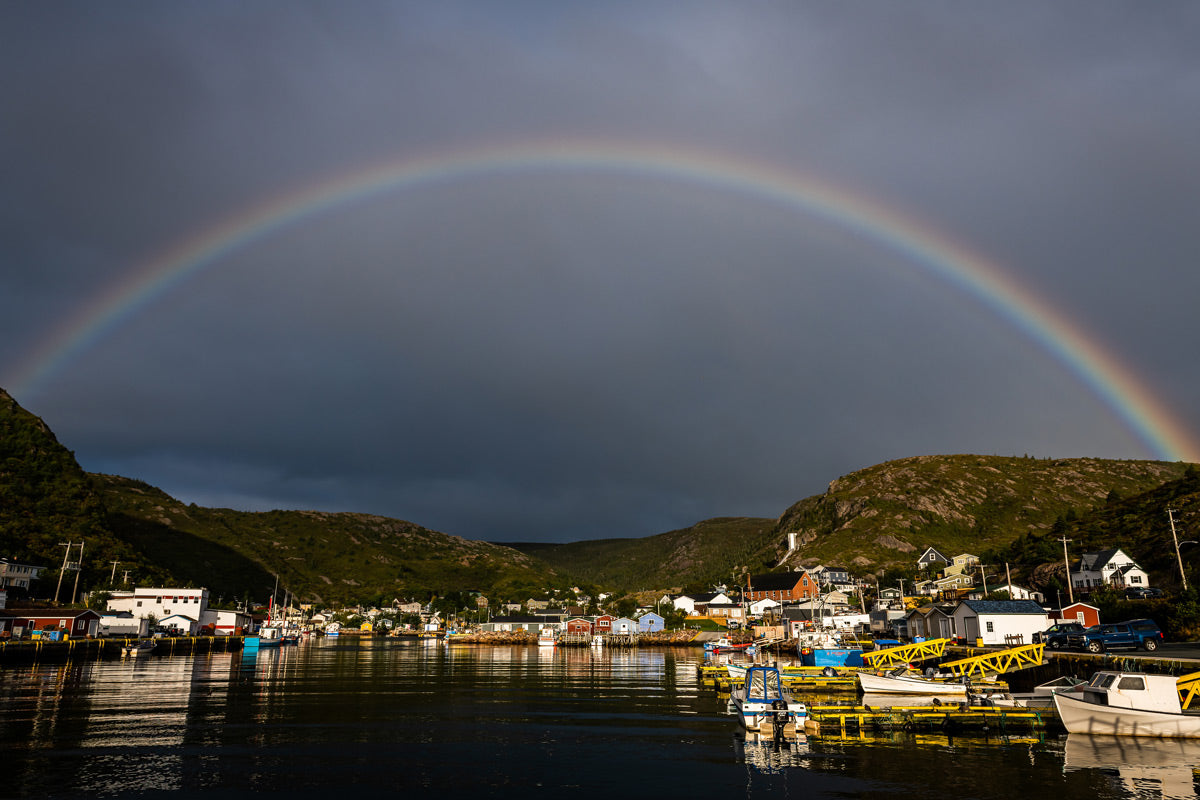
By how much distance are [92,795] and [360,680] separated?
50.1 m

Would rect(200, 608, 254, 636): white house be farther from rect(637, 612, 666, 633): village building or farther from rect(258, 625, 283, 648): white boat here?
rect(637, 612, 666, 633): village building

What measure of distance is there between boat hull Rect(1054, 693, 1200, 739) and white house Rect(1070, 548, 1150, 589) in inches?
3084

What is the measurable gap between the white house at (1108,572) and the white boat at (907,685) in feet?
228

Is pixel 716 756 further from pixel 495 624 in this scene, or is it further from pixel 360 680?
pixel 495 624

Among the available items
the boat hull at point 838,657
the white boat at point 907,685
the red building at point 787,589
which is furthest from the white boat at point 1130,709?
the red building at point 787,589

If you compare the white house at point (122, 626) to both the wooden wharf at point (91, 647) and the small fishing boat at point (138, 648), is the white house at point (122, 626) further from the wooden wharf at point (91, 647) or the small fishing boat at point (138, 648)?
the small fishing boat at point (138, 648)

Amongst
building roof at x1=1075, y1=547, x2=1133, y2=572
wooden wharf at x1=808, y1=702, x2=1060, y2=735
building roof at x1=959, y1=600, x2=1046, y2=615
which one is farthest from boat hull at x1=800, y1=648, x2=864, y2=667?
building roof at x1=1075, y1=547, x2=1133, y2=572

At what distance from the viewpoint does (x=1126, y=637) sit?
54.8m

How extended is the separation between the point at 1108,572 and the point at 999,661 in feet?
212

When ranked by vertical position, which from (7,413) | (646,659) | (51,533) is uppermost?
(7,413)

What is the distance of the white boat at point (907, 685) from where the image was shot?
151ft

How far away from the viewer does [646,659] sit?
111000mm

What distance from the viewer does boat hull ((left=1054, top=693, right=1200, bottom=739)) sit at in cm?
3253

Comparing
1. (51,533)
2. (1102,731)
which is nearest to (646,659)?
(1102,731)
